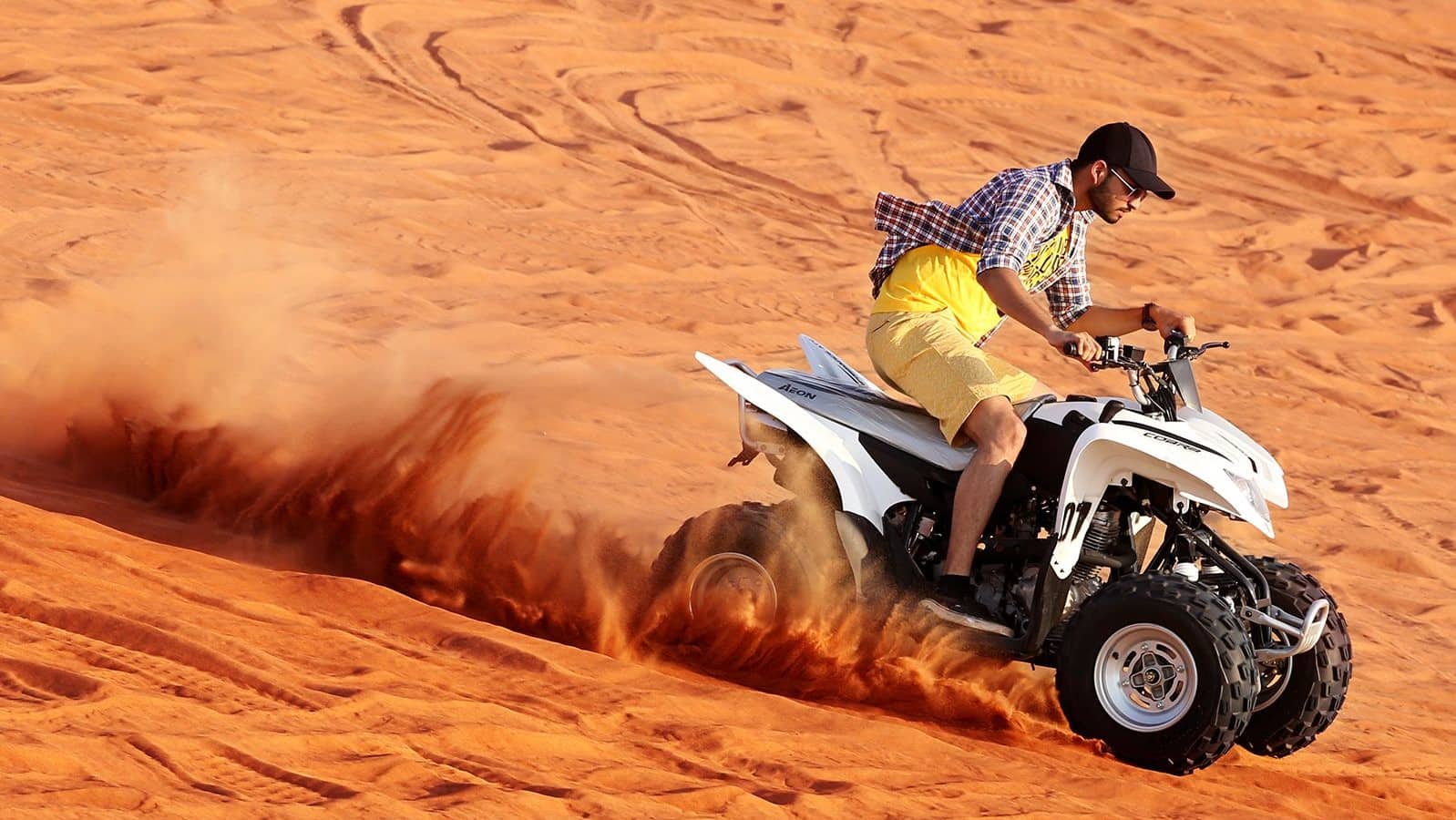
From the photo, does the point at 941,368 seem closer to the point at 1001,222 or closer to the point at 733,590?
the point at 1001,222

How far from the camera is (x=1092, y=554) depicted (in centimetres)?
550

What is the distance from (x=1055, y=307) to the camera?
6312mm

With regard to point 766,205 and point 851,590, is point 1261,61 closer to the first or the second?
point 766,205

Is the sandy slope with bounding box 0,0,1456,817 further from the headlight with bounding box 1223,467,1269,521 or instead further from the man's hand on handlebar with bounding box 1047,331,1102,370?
the man's hand on handlebar with bounding box 1047,331,1102,370

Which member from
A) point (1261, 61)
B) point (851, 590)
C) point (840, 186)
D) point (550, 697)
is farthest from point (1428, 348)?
point (550, 697)

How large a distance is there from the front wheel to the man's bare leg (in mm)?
368

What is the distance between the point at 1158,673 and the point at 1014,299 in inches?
48.1

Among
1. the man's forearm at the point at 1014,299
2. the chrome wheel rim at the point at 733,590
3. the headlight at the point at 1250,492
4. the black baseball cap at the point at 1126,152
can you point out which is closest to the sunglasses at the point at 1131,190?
the black baseball cap at the point at 1126,152

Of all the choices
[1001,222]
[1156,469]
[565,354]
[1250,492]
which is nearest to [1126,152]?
[1001,222]

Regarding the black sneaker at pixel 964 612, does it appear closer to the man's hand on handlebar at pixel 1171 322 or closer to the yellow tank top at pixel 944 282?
the yellow tank top at pixel 944 282

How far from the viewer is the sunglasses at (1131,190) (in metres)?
5.57

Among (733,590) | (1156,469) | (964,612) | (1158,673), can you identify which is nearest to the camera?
(1158,673)

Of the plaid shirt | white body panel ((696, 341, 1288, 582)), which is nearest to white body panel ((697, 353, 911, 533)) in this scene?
white body panel ((696, 341, 1288, 582))

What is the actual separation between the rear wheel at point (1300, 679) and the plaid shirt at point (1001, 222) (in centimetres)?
125
